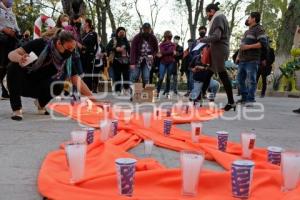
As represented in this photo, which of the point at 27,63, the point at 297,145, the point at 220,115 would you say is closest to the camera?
the point at 297,145

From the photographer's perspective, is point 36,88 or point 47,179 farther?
point 36,88

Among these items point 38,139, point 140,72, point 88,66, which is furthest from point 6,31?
point 38,139

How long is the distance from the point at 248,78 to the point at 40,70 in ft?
14.4

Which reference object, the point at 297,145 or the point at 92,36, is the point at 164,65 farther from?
the point at 297,145

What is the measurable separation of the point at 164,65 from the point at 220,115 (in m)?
4.10

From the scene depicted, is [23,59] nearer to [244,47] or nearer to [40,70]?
[40,70]

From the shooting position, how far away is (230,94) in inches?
305

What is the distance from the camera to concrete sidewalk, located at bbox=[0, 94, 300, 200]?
10.2 feet

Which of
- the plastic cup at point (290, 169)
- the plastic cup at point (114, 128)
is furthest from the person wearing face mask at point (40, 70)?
the plastic cup at point (290, 169)

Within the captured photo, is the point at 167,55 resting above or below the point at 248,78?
above

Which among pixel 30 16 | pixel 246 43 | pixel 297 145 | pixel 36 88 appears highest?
pixel 30 16

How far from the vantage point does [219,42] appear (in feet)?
25.9

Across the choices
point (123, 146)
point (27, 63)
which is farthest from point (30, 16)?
point (123, 146)

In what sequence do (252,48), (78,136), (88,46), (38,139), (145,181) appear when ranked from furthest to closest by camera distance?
(88,46)
(252,48)
(38,139)
(78,136)
(145,181)
